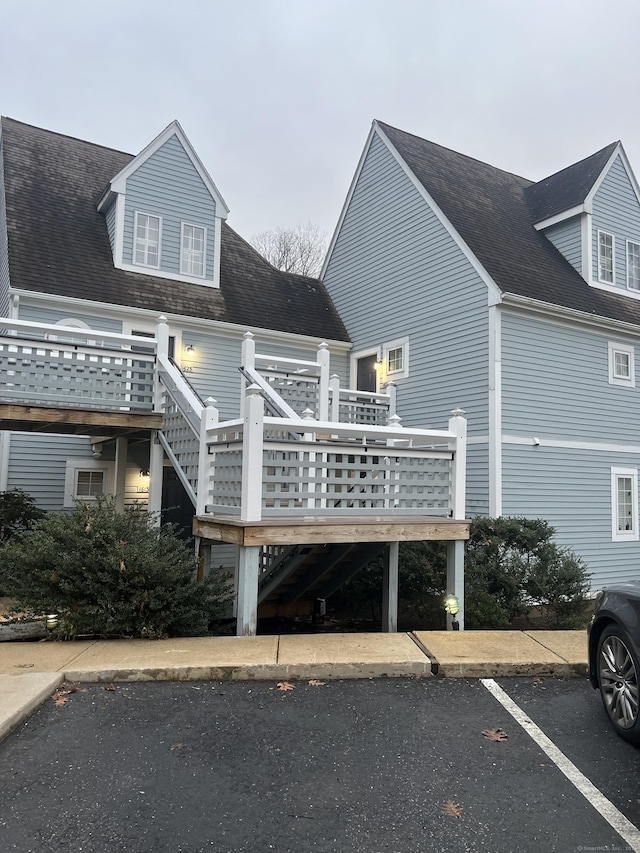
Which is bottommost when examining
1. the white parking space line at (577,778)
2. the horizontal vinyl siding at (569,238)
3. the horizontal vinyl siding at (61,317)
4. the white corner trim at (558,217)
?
the white parking space line at (577,778)

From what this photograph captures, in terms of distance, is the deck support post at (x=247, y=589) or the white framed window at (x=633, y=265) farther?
the white framed window at (x=633, y=265)

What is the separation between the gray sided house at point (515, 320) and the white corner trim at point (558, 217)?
31mm

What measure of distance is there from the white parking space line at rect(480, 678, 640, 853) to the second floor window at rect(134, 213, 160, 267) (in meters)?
11.2

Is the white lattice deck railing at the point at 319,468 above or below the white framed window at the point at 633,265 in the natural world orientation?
below

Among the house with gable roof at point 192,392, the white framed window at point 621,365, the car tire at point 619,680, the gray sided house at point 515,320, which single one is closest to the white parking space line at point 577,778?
the car tire at point 619,680

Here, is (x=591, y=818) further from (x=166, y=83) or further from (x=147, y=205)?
(x=166, y=83)

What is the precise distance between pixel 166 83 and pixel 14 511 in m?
67.0

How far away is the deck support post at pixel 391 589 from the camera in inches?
278

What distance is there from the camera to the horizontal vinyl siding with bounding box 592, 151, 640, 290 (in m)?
13.9

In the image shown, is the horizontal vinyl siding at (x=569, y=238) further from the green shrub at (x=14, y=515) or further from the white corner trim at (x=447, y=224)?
the green shrub at (x=14, y=515)

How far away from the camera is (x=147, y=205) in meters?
12.9

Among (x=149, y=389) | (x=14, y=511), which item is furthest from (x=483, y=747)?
(x=14, y=511)

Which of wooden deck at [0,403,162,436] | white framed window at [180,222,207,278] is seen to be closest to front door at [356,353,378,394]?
white framed window at [180,222,207,278]

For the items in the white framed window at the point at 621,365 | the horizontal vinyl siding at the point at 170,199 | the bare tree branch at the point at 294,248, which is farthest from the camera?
the bare tree branch at the point at 294,248
